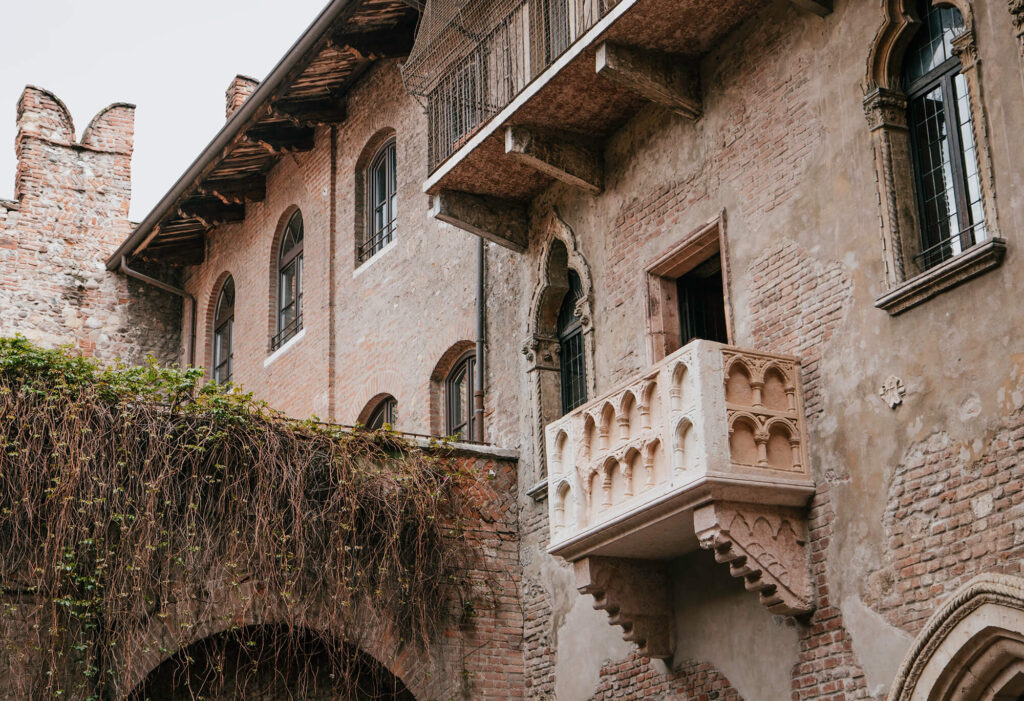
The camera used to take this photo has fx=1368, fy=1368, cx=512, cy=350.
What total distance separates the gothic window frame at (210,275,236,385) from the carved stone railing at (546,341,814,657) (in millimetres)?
10618

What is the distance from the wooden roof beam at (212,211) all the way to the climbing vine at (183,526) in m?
7.86

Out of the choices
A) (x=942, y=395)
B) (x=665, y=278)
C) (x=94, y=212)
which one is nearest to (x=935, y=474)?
(x=942, y=395)

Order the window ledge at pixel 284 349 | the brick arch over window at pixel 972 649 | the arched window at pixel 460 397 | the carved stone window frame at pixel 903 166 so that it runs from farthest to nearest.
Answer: the window ledge at pixel 284 349 < the arched window at pixel 460 397 < the carved stone window frame at pixel 903 166 < the brick arch over window at pixel 972 649

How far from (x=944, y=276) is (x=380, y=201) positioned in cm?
911

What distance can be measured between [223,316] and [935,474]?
13641 mm

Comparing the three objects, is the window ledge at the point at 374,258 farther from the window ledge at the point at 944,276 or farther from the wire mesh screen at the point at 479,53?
the window ledge at the point at 944,276

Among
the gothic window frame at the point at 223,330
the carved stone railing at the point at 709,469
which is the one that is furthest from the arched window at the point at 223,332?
the carved stone railing at the point at 709,469

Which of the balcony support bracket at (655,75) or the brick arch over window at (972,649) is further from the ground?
the balcony support bracket at (655,75)

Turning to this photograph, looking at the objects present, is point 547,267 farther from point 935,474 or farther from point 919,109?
point 935,474

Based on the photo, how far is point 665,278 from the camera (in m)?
10.7

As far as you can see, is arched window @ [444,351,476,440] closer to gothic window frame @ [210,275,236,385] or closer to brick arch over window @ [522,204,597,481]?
brick arch over window @ [522,204,597,481]

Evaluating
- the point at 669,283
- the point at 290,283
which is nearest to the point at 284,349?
the point at 290,283

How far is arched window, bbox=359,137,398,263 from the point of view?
50.8 feet

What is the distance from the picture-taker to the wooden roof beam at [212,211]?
1862 centimetres
